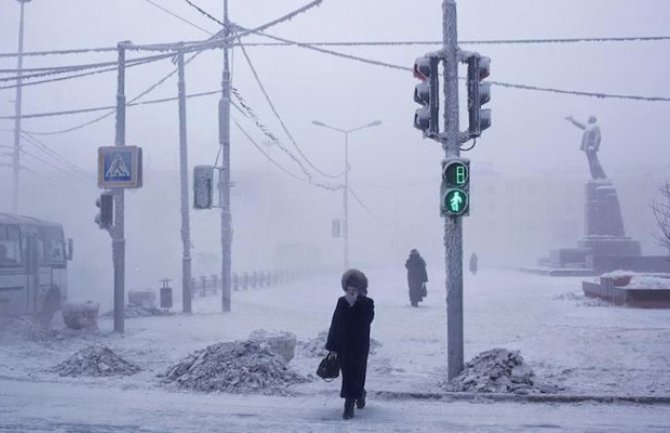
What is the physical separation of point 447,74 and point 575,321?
9744 mm

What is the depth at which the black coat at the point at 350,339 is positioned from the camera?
8.04 meters

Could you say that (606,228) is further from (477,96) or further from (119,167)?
(477,96)

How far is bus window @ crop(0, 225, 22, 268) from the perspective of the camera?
1767 cm

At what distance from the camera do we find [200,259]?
5969 cm

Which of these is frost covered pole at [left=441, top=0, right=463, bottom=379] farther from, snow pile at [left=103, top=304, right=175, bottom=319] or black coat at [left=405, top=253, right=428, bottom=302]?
black coat at [left=405, top=253, right=428, bottom=302]

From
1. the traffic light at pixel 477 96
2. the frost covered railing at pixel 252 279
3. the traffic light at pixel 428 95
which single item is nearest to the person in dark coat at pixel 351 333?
the traffic light at pixel 428 95

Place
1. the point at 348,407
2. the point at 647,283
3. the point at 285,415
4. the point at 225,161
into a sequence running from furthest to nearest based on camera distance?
the point at 647,283 < the point at 225,161 < the point at 285,415 < the point at 348,407

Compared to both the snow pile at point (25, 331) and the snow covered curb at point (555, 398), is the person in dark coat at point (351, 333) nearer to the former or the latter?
the snow covered curb at point (555, 398)

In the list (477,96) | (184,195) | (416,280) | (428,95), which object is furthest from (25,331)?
(416,280)

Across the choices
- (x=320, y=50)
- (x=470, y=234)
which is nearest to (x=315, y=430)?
(x=320, y=50)

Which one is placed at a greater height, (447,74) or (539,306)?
(447,74)

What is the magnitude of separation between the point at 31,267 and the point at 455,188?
1317 cm

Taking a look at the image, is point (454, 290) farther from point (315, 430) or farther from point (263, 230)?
point (263, 230)

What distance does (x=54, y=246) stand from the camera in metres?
20.7
